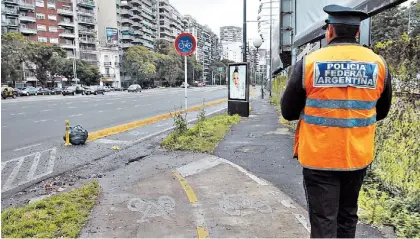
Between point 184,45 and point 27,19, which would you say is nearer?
point 184,45

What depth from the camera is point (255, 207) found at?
14.8 feet

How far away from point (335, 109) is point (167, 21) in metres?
154

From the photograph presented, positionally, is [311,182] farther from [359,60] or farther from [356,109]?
[359,60]

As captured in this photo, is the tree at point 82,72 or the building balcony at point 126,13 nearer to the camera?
the tree at point 82,72

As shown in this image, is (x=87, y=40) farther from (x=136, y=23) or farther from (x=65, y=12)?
(x=136, y=23)

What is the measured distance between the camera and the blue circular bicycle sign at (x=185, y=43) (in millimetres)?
10321

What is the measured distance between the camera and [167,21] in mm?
149750

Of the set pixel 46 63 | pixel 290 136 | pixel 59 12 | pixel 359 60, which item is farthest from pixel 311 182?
pixel 59 12

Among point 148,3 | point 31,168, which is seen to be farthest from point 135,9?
point 31,168

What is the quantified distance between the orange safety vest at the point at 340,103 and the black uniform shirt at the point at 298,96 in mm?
46

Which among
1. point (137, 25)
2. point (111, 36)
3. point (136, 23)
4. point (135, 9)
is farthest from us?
point (137, 25)

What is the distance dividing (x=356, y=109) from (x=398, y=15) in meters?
3.59

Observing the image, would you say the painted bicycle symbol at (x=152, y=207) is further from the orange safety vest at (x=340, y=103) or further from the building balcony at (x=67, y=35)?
the building balcony at (x=67, y=35)

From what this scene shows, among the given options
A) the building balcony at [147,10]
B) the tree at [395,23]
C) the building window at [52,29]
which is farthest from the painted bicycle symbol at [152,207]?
the building balcony at [147,10]
